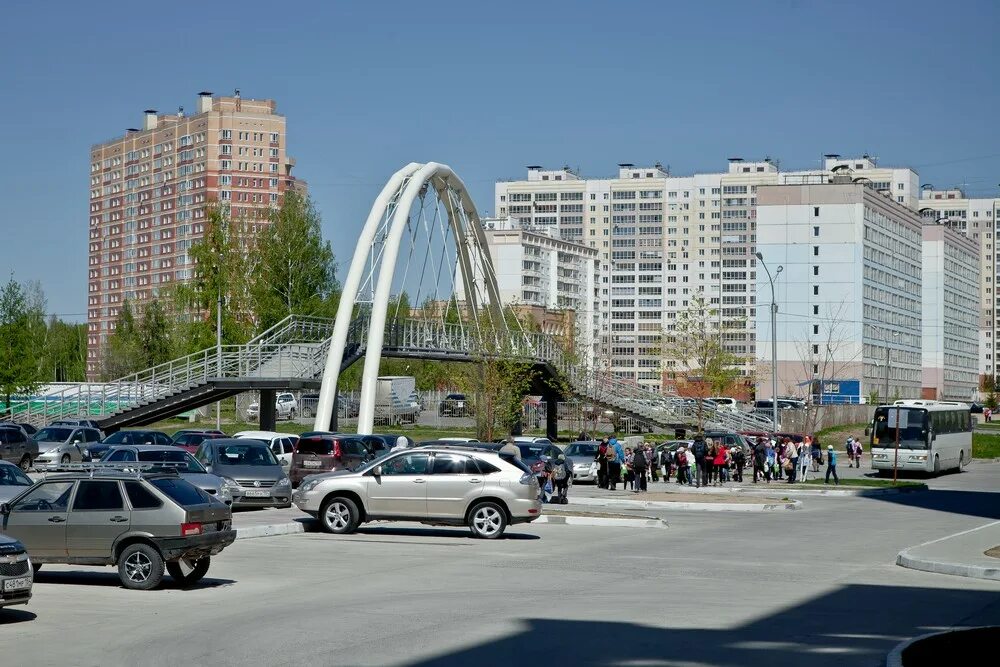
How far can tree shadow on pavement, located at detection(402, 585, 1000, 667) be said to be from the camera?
11.9 metres

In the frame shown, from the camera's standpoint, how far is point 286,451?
136ft

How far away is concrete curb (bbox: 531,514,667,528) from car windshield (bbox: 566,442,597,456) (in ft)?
54.6

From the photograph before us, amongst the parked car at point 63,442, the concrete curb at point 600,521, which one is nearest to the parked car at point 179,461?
the concrete curb at point 600,521

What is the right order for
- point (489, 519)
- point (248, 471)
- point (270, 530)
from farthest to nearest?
1. point (248, 471)
2. point (270, 530)
3. point (489, 519)

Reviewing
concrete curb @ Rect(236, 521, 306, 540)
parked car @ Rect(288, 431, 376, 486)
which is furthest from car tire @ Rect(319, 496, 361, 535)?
parked car @ Rect(288, 431, 376, 486)

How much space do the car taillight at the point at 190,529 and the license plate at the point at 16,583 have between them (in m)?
3.13

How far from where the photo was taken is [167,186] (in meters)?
164

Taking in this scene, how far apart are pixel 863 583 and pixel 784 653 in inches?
262

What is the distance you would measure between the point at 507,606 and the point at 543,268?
16149 centimetres

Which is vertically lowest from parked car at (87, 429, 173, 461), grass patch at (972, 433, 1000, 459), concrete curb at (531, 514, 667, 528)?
grass patch at (972, 433, 1000, 459)

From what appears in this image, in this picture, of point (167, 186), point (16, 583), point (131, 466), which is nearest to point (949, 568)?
point (16, 583)

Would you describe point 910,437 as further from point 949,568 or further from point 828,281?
point 828,281

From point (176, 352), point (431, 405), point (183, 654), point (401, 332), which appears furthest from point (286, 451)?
point (431, 405)

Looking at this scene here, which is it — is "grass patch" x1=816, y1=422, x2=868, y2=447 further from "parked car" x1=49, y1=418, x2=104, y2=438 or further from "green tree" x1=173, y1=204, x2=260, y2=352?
"parked car" x1=49, y1=418, x2=104, y2=438
